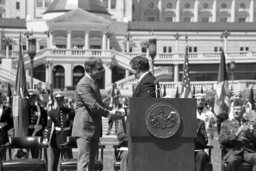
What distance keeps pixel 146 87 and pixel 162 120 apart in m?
1.09

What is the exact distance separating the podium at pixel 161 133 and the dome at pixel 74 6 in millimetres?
88729

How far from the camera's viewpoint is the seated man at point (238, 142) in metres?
15.6

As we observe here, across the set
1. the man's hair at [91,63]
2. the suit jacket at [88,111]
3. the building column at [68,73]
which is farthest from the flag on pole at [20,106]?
the building column at [68,73]

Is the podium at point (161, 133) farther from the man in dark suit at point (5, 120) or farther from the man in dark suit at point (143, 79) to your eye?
the man in dark suit at point (5, 120)

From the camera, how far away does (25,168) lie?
50.8ft

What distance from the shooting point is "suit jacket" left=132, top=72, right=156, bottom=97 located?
499 inches

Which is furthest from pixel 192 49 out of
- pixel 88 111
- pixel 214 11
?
pixel 88 111

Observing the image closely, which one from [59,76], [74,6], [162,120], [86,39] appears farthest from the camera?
[74,6]

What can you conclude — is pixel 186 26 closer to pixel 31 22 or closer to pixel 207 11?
pixel 31 22

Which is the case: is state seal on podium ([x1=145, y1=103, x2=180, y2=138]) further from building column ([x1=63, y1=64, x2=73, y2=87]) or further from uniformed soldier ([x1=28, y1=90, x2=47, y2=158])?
building column ([x1=63, y1=64, x2=73, y2=87])

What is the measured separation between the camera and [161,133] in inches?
465

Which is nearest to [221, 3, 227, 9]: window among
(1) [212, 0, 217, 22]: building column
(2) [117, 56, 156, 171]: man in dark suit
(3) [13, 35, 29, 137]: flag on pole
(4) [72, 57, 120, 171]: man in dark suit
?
(1) [212, 0, 217, 22]: building column

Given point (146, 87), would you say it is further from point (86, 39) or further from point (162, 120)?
point (86, 39)

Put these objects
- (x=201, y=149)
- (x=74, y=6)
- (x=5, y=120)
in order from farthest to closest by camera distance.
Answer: (x=74, y=6)
(x=5, y=120)
(x=201, y=149)
